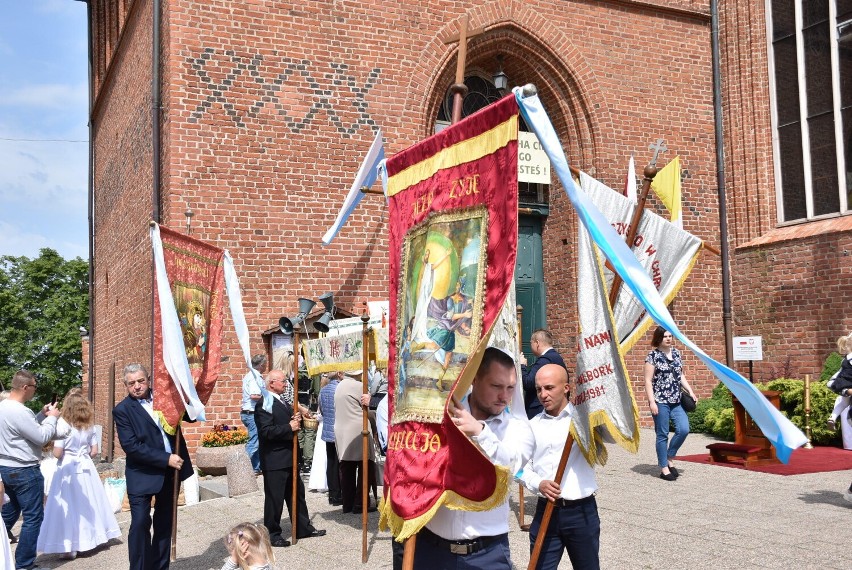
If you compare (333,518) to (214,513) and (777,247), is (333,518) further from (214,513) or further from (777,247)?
(777,247)

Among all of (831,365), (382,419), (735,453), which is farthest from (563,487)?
(831,365)

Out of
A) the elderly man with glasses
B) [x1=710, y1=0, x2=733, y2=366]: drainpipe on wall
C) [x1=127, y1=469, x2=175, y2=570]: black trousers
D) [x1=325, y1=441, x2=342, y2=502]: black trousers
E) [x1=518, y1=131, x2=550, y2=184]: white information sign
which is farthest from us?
[x1=710, y1=0, x2=733, y2=366]: drainpipe on wall

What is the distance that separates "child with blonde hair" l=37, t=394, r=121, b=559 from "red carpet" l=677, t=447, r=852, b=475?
7431mm

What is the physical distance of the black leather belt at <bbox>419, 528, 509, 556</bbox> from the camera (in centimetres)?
359

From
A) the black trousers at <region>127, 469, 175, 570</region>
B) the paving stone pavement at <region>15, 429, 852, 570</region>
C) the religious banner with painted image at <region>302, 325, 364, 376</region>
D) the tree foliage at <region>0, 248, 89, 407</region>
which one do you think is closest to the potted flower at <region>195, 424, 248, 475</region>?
the paving stone pavement at <region>15, 429, 852, 570</region>

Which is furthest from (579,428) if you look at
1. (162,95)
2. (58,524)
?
(162,95)

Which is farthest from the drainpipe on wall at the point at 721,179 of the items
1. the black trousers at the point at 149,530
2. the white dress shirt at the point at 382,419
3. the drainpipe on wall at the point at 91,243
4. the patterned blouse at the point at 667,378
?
the drainpipe on wall at the point at 91,243

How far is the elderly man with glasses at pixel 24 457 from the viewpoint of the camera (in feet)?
24.6

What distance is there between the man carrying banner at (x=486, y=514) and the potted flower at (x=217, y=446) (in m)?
8.44

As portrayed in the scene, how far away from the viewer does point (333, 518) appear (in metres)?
9.05

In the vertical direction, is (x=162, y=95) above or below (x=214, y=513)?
above

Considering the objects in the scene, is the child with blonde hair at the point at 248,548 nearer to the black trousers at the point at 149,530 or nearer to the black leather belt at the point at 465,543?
the black leather belt at the point at 465,543

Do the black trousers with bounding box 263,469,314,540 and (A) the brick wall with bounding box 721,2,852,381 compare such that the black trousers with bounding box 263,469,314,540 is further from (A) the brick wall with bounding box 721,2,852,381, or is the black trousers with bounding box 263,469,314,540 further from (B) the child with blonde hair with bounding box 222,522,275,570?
(A) the brick wall with bounding box 721,2,852,381

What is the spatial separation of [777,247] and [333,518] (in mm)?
10109
